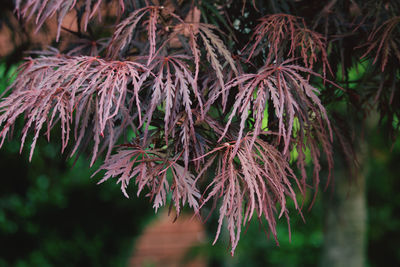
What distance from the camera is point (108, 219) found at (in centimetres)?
347

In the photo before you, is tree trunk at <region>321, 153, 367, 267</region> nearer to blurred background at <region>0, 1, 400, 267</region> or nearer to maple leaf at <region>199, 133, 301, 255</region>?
blurred background at <region>0, 1, 400, 267</region>

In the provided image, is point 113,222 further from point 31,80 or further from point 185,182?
point 185,182

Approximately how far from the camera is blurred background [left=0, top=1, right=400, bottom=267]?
2988 mm

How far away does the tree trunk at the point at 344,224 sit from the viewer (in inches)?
107

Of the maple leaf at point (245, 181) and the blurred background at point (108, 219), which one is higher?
the maple leaf at point (245, 181)

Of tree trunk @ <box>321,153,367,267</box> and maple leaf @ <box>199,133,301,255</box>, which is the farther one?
tree trunk @ <box>321,153,367,267</box>

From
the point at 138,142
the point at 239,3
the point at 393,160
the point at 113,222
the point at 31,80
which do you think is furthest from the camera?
the point at 393,160

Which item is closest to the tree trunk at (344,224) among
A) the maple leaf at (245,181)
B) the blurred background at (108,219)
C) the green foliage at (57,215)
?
the blurred background at (108,219)

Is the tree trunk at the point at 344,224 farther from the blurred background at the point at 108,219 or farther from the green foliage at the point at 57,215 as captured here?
the green foliage at the point at 57,215

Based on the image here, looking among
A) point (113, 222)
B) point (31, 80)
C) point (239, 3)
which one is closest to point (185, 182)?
point (31, 80)

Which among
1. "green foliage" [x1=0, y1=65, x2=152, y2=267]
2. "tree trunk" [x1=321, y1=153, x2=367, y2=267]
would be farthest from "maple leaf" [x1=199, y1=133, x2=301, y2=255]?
"green foliage" [x1=0, y1=65, x2=152, y2=267]

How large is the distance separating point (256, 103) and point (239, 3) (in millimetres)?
633

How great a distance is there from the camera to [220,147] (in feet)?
3.62

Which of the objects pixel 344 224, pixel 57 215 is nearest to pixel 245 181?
pixel 344 224
